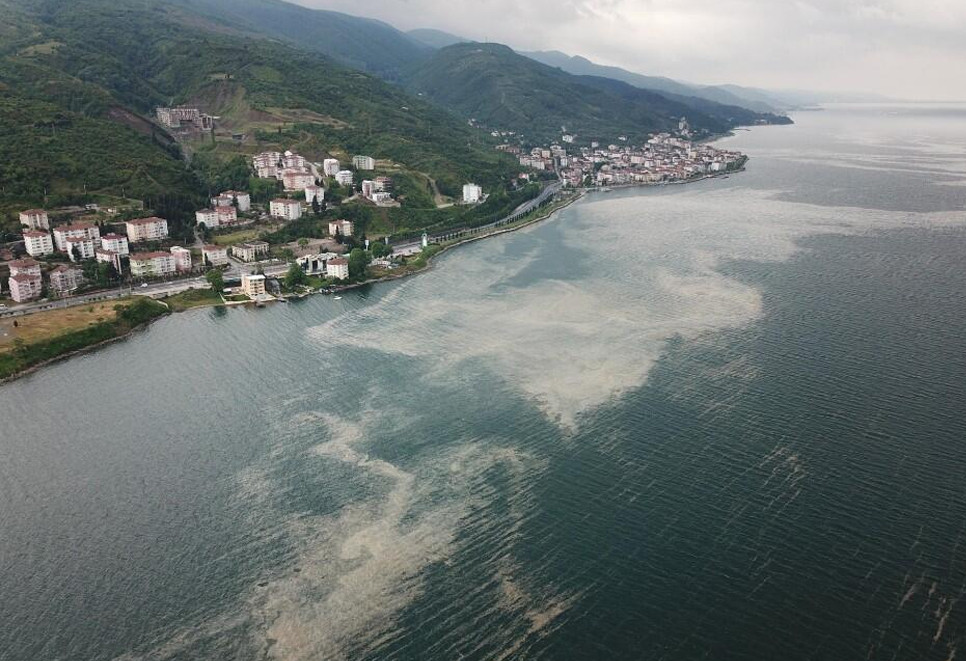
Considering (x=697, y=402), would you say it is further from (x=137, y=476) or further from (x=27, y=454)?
(x=27, y=454)

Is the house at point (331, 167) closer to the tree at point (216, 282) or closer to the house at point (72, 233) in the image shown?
the house at point (72, 233)

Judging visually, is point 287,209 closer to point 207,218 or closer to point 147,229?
point 207,218

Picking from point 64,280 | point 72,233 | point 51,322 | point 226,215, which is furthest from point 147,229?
point 51,322

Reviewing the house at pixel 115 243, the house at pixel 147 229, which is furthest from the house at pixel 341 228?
the house at pixel 115 243

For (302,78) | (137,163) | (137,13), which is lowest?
(137,163)

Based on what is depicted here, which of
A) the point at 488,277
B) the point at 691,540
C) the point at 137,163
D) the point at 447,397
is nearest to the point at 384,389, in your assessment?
the point at 447,397

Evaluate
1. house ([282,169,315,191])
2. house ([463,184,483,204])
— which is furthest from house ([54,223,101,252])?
house ([463,184,483,204])
